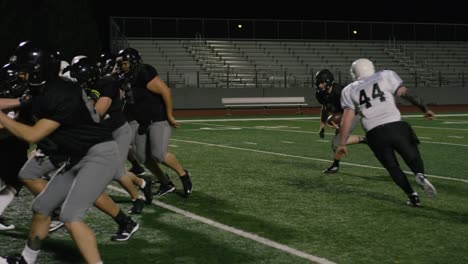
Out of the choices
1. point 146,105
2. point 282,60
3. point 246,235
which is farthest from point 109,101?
point 282,60

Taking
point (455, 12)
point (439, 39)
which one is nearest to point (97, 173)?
point (439, 39)

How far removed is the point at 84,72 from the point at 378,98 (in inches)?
116

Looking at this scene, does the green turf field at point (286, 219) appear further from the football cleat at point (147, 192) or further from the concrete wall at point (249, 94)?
the concrete wall at point (249, 94)

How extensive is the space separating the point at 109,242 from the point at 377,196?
139 inches

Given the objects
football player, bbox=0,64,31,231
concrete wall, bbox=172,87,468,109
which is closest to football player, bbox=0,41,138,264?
football player, bbox=0,64,31,231

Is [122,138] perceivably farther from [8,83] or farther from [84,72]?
[8,83]

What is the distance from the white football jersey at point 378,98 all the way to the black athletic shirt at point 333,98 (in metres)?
2.75

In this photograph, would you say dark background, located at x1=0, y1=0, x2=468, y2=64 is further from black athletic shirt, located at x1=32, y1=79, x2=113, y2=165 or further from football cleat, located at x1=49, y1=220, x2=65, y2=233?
black athletic shirt, located at x1=32, y1=79, x2=113, y2=165

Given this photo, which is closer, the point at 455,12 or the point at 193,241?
the point at 193,241

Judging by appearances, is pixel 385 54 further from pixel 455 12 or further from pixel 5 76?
pixel 5 76

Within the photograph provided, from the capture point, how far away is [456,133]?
16844 mm

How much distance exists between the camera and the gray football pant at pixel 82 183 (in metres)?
4.32

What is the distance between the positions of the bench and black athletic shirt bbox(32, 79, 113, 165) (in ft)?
77.3

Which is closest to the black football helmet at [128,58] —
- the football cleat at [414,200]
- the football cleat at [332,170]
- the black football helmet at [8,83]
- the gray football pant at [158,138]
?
the gray football pant at [158,138]
